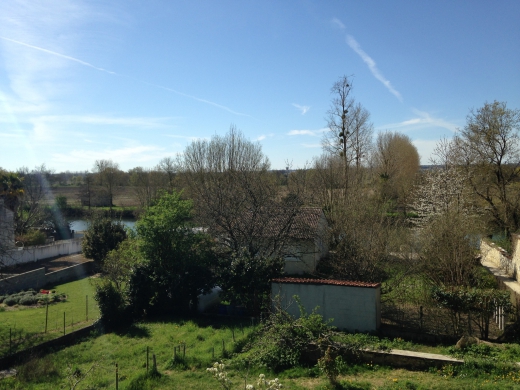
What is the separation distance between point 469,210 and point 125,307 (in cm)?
1792

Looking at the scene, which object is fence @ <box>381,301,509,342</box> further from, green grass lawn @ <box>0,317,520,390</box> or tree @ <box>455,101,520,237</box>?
tree @ <box>455,101,520,237</box>

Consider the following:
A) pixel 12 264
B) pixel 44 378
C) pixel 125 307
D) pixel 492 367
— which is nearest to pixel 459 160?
pixel 492 367

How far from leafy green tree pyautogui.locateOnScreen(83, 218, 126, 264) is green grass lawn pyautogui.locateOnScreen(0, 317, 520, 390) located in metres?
13.9

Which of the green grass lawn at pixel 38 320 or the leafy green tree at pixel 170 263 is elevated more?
the leafy green tree at pixel 170 263

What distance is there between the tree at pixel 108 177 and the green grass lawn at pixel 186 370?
43769 millimetres

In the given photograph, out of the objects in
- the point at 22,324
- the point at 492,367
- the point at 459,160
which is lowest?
the point at 22,324

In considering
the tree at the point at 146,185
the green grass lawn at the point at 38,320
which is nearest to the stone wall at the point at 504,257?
the green grass lawn at the point at 38,320

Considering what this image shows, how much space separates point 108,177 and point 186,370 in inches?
1945

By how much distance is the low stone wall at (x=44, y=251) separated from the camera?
2602cm

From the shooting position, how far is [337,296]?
1252 centimetres

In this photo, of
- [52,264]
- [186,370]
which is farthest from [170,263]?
[52,264]

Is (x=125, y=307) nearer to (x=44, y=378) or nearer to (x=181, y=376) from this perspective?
(x=44, y=378)

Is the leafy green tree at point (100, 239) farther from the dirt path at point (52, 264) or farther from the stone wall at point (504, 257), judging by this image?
the stone wall at point (504, 257)

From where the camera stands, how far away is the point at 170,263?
1662 centimetres
